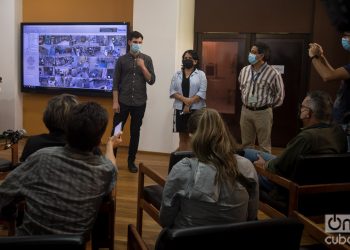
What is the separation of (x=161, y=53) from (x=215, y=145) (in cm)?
410

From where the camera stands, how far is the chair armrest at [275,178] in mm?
2638

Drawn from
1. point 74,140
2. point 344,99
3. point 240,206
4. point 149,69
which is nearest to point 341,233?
point 240,206

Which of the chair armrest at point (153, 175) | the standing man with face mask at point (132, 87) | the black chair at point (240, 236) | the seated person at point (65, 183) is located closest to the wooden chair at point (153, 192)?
the chair armrest at point (153, 175)

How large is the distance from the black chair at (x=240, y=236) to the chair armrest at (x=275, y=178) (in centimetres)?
110

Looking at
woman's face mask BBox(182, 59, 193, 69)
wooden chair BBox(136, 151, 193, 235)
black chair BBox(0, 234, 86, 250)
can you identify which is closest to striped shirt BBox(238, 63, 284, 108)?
woman's face mask BBox(182, 59, 193, 69)

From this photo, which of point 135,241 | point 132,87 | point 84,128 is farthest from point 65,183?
point 132,87

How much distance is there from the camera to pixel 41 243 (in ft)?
4.32

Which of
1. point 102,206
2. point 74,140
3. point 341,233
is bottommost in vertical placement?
point 341,233

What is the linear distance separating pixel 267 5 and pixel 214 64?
3.89 ft

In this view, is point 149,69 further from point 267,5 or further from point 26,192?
point 26,192

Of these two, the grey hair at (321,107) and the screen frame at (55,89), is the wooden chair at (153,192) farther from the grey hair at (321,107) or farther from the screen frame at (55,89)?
the screen frame at (55,89)

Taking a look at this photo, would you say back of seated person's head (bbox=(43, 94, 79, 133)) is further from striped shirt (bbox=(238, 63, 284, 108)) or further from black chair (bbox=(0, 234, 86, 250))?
striped shirt (bbox=(238, 63, 284, 108))

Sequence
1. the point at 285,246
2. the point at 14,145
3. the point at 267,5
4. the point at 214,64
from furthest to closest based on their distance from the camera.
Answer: the point at 214,64 < the point at 267,5 < the point at 14,145 < the point at 285,246

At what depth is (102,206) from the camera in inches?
87.6
